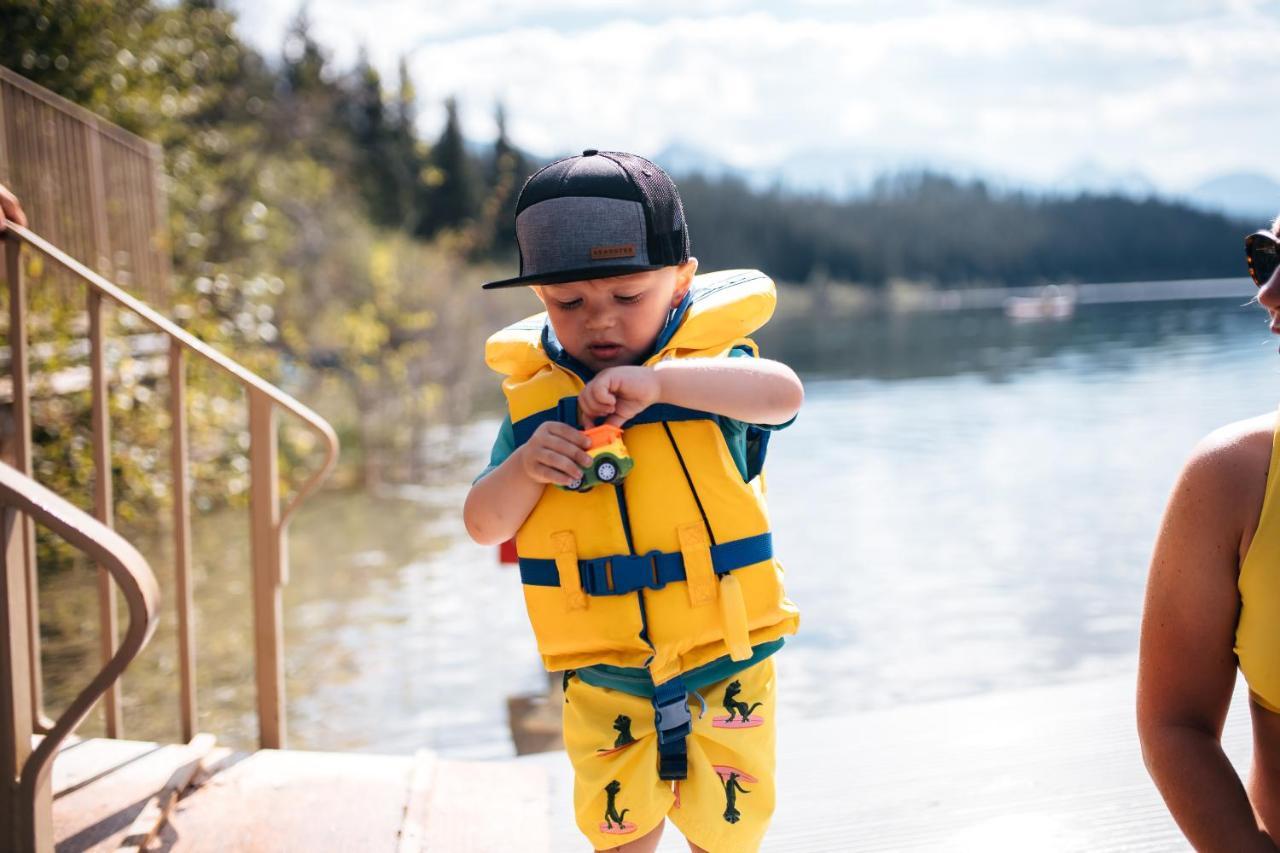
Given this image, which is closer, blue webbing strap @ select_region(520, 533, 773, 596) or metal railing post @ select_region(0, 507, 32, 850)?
metal railing post @ select_region(0, 507, 32, 850)

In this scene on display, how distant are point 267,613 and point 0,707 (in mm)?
1519

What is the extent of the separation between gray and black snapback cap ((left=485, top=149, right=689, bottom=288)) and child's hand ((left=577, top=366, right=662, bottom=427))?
0.54 feet

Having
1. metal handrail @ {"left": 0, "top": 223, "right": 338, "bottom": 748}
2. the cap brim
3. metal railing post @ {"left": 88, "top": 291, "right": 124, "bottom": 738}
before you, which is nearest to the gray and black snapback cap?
the cap brim

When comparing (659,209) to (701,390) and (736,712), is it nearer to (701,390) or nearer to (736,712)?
(701,390)

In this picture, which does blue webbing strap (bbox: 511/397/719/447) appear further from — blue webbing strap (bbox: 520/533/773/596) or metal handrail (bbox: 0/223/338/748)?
metal handrail (bbox: 0/223/338/748)

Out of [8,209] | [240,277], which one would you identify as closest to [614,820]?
[8,209]

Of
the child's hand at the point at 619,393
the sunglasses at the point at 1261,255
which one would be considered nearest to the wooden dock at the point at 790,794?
the child's hand at the point at 619,393

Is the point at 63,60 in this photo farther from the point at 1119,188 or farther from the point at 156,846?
the point at 1119,188

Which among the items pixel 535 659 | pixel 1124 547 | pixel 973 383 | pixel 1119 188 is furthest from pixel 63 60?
pixel 1119 188

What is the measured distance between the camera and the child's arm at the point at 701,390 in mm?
1795

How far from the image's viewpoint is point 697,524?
6.37 ft

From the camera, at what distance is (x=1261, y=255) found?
55.8 inches

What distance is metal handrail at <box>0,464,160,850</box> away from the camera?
1.37 metres

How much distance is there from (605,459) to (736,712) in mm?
520
